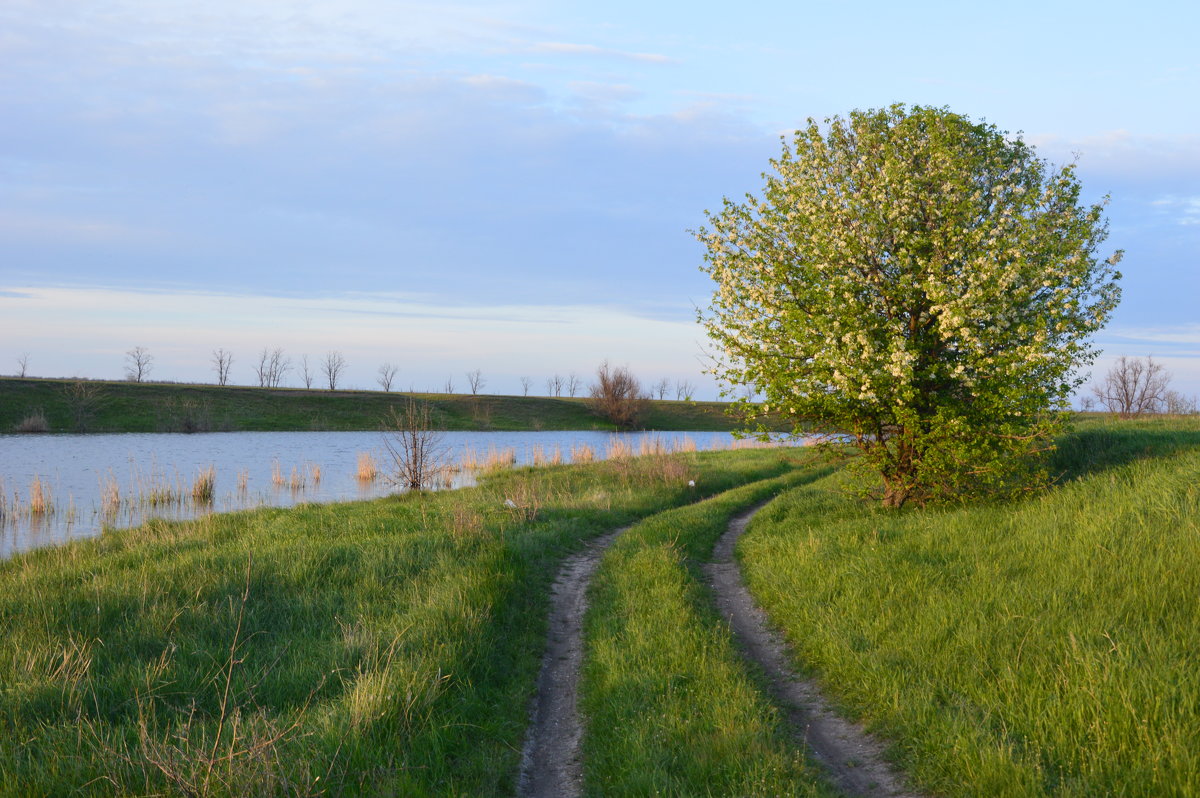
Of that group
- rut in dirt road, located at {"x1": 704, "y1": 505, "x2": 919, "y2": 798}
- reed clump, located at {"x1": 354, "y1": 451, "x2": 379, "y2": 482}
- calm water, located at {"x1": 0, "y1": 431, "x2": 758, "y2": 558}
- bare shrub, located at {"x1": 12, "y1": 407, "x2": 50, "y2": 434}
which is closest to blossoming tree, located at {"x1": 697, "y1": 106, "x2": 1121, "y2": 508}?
rut in dirt road, located at {"x1": 704, "y1": 505, "x2": 919, "y2": 798}

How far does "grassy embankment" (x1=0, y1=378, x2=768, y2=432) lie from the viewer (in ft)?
208

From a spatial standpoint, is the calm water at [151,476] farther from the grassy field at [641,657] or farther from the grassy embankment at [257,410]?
the grassy field at [641,657]

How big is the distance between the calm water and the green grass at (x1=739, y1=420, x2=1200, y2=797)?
19.9 m

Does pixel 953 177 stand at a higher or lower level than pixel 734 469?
higher

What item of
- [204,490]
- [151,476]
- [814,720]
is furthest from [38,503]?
[814,720]

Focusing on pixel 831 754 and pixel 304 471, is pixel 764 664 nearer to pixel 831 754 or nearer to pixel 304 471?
pixel 831 754

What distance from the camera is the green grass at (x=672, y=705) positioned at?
225 inches

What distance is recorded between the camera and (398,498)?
2455 cm

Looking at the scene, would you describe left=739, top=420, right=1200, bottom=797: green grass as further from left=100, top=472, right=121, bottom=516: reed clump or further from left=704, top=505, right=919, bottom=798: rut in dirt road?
left=100, top=472, right=121, bottom=516: reed clump

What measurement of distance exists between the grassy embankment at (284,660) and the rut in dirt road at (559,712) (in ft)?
0.61

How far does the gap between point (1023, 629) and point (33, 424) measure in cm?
7022

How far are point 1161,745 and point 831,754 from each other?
2.39m

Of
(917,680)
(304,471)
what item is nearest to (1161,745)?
(917,680)

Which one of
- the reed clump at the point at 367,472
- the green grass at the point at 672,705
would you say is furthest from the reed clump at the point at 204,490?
the green grass at the point at 672,705
